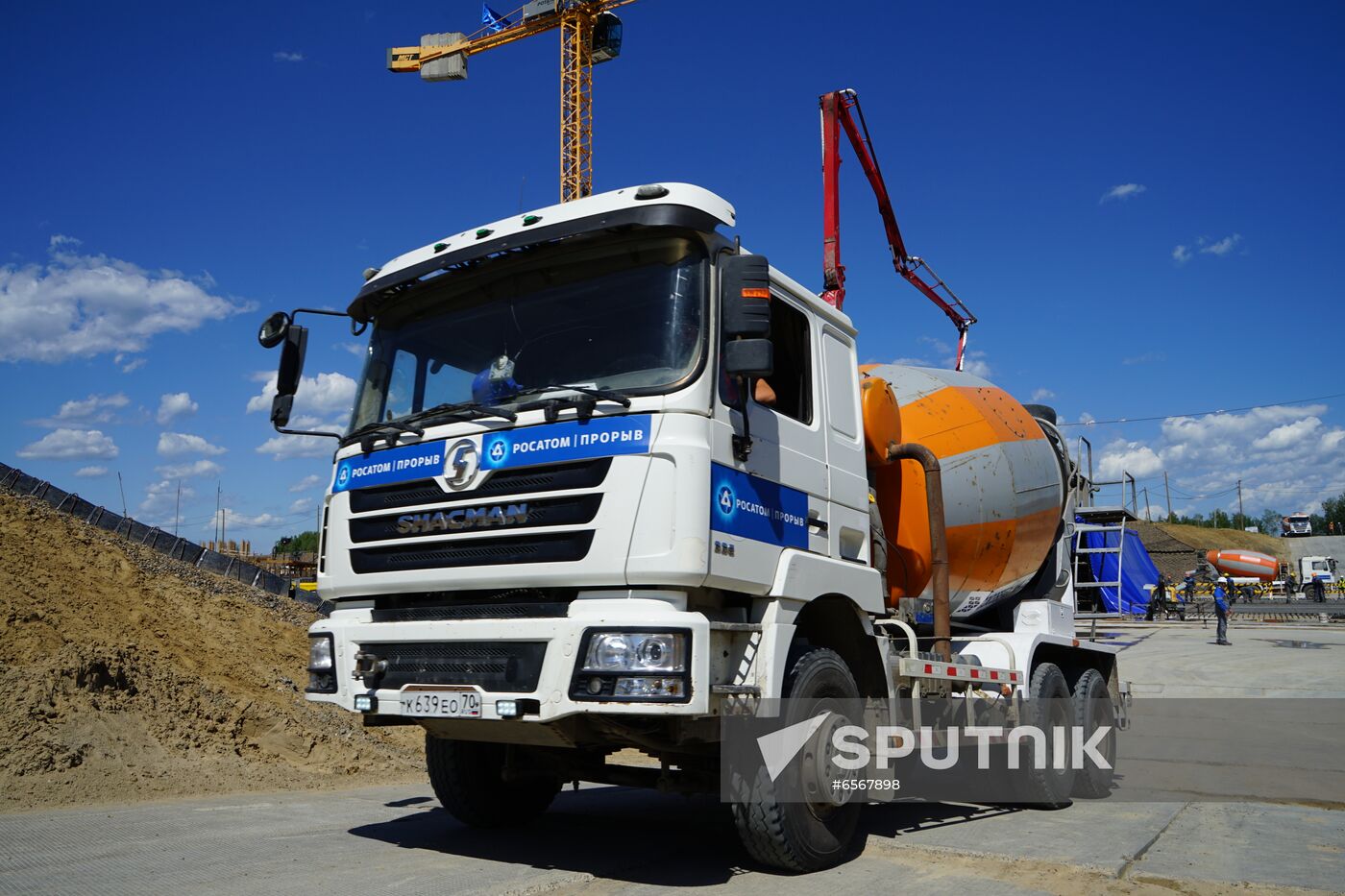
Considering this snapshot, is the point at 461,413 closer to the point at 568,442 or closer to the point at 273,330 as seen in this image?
the point at 568,442

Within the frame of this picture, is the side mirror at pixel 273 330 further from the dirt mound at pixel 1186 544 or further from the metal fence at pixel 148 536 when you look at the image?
the dirt mound at pixel 1186 544

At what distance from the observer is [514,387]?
5129mm

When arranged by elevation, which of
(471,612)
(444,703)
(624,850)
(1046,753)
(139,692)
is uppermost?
(471,612)

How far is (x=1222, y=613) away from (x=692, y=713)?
25358 mm

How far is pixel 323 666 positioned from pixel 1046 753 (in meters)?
5.28

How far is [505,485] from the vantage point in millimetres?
4758

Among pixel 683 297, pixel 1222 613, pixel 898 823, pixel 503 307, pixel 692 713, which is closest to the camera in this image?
pixel 692 713

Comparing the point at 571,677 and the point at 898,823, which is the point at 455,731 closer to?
the point at 571,677

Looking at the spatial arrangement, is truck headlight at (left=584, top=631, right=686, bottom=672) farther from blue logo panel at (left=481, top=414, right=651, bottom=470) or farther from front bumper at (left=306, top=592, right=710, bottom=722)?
blue logo panel at (left=481, top=414, right=651, bottom=470)

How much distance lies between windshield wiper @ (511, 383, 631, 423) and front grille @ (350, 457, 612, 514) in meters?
0.24

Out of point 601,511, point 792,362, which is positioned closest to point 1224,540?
point 792,362

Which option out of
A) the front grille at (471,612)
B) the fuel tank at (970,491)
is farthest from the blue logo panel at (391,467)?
the fuel tank at (970,491)

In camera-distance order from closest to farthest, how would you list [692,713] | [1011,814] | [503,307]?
[692,713] < [503,307] < [1011,814]

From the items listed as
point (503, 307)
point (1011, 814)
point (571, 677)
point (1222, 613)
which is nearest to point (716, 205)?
point (503, 307)
